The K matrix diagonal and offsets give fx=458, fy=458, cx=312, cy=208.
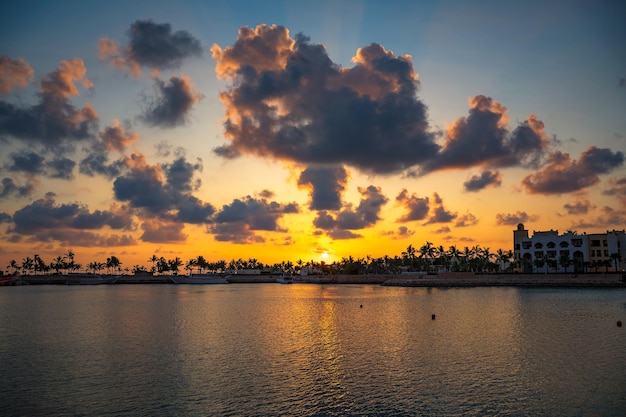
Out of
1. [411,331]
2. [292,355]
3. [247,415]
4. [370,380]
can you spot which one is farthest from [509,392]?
[411,331]

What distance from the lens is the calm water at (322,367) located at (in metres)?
35.2

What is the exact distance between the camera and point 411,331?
232 ft

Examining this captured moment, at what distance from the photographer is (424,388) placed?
39.1 meters

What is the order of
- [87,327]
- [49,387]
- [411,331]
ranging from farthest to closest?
[87,327]
[411,331]
[49,387]

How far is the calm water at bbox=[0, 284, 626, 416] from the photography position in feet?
115

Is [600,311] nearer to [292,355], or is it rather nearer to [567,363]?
[567,363]

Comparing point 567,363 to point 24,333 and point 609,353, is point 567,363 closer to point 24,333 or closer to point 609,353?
point 609,353

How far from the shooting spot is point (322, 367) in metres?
47.7

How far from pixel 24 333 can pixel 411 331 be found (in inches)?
2393

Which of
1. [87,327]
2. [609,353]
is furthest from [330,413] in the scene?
[87,327]

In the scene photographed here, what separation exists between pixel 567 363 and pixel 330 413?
27.9 m

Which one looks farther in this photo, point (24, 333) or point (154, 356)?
point (24, 333)

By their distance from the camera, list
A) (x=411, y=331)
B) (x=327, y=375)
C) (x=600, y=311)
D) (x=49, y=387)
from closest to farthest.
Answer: (x=49, y=387) → (x=327, y=375) → (x=411, y=331) → (x=600, y=311)

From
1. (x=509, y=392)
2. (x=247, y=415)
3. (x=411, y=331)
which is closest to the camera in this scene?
(x=247, y=415)
